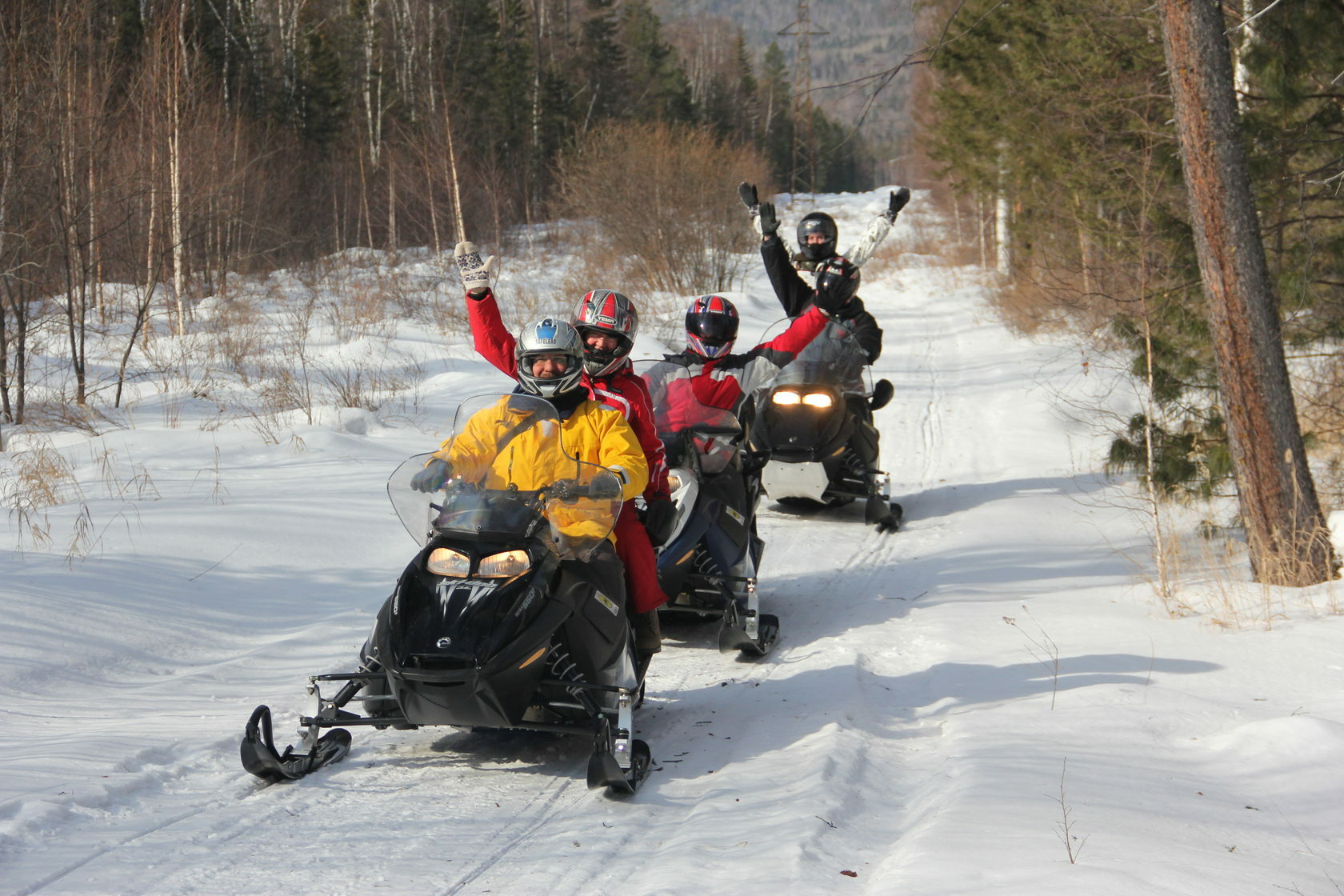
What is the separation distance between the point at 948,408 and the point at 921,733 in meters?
11.1

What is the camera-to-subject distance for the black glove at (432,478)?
4.79 metres

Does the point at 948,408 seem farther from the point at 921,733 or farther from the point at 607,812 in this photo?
the point at 607,812

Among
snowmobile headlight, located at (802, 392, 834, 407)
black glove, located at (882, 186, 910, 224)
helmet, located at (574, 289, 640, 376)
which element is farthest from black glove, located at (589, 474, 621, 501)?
black glove, located at (882, 186, 910, 224)

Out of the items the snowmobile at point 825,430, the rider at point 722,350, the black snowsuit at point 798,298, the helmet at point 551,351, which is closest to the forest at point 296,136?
the rider at point 722,350

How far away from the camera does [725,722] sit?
548 centimetres

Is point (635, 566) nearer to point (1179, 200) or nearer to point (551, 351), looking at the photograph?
point (551, 351)

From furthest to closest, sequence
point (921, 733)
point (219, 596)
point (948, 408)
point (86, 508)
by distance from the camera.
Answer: point (948, 408), point (86, 508), point (219, 596), point (921, 733)

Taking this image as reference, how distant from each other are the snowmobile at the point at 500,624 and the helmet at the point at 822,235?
6.09 m

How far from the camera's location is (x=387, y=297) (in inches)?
893

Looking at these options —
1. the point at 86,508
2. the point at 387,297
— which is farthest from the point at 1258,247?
the point at 387,297

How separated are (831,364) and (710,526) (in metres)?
3.75

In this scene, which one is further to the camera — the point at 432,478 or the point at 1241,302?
the point at 1241,302

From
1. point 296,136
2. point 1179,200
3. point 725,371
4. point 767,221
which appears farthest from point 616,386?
point 296,136

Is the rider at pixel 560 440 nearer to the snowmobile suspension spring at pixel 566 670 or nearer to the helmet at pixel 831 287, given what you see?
the snowmobile suspension spring at pixel 566 670
